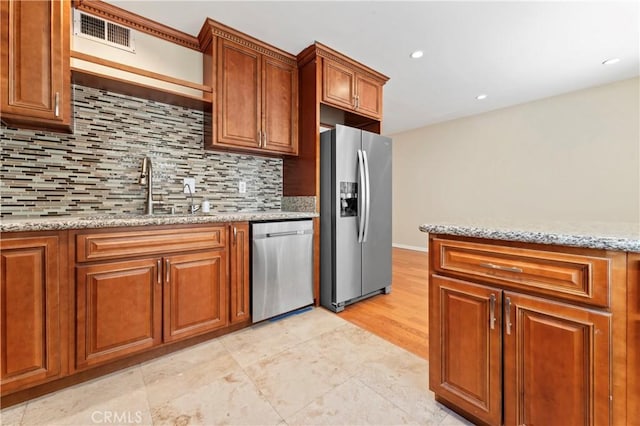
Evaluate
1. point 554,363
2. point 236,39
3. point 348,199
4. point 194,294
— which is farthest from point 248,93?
point 554,363

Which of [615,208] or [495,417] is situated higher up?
[615,208]

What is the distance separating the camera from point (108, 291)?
5.04 ft

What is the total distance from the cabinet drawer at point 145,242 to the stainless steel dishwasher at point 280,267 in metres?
0.33

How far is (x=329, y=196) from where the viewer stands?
8.28 ft

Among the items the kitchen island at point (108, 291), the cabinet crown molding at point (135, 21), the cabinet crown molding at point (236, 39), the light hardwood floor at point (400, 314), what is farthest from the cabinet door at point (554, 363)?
the cabinet crown molding at point (135, 21)

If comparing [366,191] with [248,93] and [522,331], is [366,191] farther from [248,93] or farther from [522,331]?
[522,331]

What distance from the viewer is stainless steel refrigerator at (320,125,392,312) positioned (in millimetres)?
2504

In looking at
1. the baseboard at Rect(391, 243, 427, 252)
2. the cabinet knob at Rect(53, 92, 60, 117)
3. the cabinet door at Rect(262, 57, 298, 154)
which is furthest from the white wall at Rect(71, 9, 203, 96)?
the baseboard at Rect(391, 243, 427, 252)

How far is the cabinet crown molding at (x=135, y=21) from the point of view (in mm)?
1947

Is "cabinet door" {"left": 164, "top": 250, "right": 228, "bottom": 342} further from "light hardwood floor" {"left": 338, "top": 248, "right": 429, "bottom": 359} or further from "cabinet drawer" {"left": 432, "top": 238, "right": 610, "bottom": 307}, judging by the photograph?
"cabinet drawer" {"left": 432, "top": 238, "right": 610, "bottom": 307}

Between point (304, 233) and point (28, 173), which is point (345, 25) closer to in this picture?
point (304, 233)

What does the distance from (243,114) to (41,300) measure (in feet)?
6.01

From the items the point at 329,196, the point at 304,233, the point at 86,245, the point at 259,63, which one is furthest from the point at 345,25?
the point at 86,245

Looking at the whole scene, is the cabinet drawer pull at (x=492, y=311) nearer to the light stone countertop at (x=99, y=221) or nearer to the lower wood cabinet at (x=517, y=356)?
the lower wood cabinet at (x=517, y=356)
